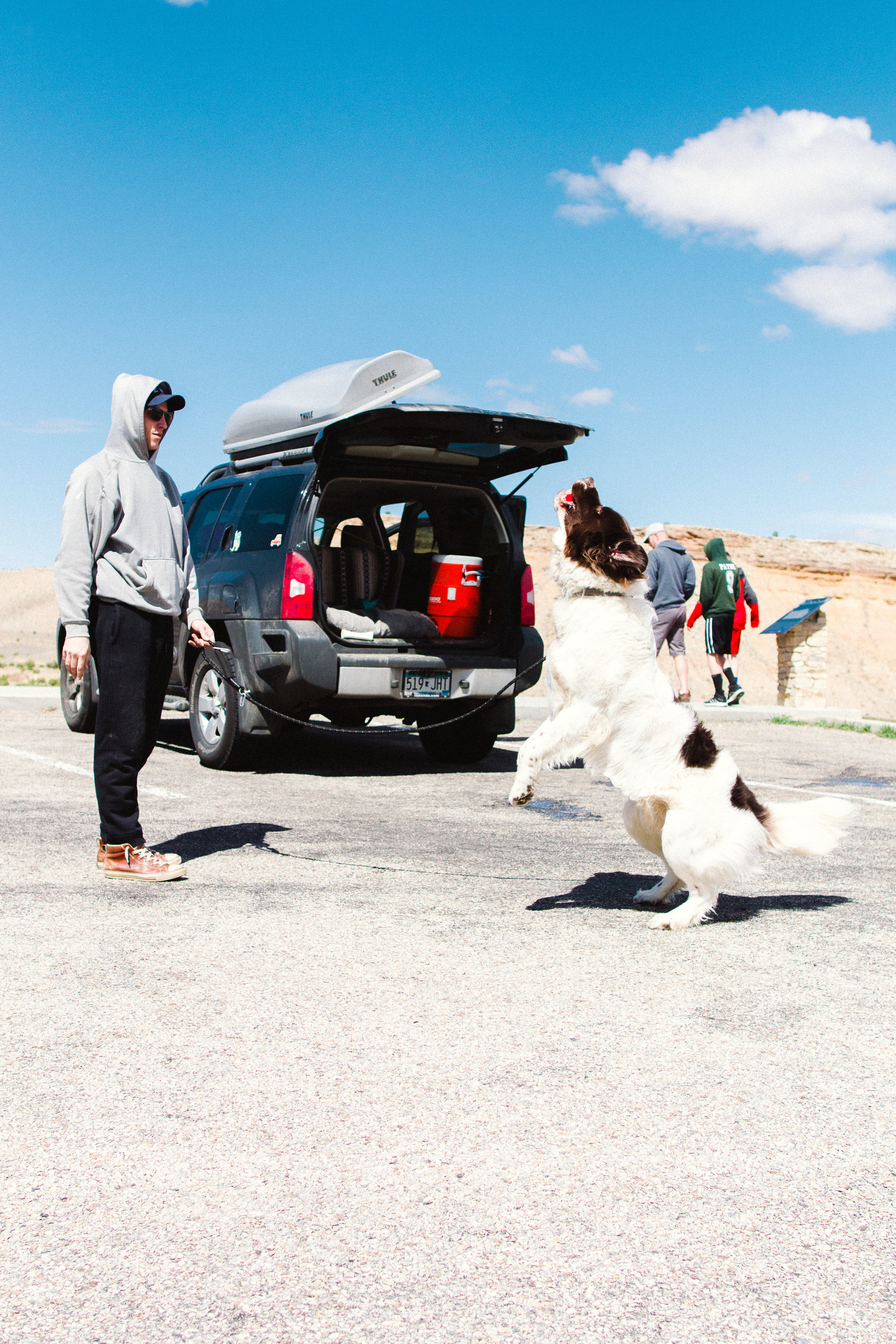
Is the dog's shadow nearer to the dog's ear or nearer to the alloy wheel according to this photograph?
the dog's ear

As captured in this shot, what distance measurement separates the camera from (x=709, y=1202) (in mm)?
2240

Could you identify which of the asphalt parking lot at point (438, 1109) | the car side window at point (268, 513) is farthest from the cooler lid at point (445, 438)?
the asphalt parking lot at point (438, 1109)

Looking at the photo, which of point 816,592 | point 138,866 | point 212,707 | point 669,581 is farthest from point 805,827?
point 816,592

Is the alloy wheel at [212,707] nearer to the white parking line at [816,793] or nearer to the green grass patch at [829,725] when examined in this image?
the white parking line at [816,793]

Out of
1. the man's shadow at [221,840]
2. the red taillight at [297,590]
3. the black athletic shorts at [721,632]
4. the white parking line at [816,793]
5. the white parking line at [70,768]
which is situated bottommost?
the white parking line at [816,793]

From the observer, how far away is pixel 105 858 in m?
4.92

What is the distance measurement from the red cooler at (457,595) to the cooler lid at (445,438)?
2.60ft

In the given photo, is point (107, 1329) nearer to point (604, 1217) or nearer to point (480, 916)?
point (604, 1217)

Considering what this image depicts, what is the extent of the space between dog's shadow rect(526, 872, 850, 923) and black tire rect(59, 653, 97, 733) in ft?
22.6

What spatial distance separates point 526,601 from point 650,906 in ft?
15.6

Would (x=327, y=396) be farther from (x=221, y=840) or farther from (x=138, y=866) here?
(x=138, y=866)

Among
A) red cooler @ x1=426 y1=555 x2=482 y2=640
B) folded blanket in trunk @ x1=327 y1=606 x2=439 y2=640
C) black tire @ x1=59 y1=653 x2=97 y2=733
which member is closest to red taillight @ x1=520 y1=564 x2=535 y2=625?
red cooler @ x1=426 y1=555 x2=482 y2=640

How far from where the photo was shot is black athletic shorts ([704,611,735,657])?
15547 mm

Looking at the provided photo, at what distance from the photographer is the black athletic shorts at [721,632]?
1555 cm
